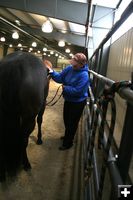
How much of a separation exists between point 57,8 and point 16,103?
4.06 m

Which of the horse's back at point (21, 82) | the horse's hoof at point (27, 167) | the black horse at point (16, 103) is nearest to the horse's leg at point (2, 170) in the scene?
the black horse at point (16, 103)

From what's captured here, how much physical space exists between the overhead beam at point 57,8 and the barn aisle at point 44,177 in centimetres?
328

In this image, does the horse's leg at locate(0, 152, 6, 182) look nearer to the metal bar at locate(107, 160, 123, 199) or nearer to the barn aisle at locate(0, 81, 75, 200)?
the barn aisle at locate(0, 81, 75, 200)

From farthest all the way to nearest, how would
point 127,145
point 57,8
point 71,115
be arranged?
point 57,8 → point 71,115 → point 127,145

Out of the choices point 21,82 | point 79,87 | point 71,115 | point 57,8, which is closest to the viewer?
point 21,82

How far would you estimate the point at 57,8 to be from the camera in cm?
553

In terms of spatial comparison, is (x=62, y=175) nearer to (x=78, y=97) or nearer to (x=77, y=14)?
(x=78, y=97)

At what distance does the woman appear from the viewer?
298 centimetres

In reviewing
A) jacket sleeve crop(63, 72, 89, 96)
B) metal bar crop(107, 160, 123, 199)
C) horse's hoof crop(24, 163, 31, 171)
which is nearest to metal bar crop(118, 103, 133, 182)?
metal bar crop(107, 160, 123, 199)

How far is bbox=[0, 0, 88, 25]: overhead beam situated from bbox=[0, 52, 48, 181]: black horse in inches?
140

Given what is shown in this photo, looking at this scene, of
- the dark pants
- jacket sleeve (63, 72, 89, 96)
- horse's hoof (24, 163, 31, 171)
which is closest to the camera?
horse's hoof (24, 163, 31, 171)

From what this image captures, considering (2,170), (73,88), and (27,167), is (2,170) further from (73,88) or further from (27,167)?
(73,88)

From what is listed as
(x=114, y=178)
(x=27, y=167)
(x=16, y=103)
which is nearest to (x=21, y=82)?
(x=16, y=103)

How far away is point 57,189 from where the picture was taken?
2.23 m
